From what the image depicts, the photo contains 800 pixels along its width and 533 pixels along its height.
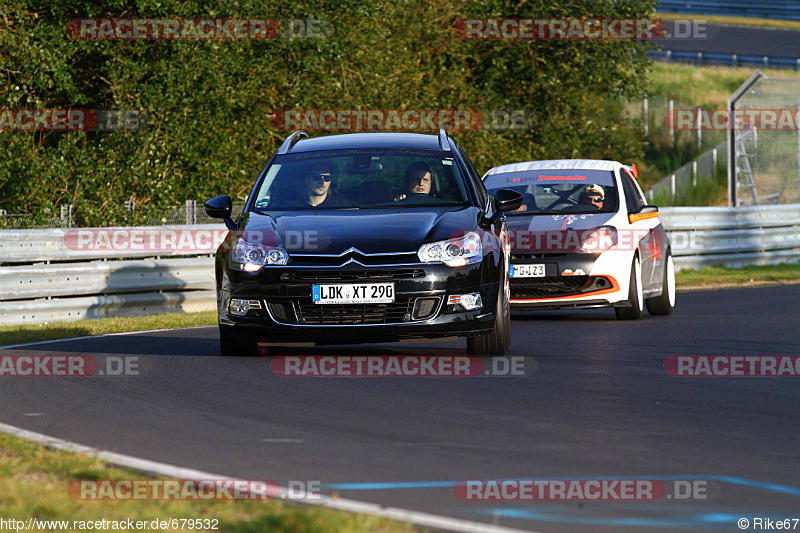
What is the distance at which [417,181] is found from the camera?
10727 mm

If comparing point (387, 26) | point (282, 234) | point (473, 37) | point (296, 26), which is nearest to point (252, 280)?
point (282, 234)

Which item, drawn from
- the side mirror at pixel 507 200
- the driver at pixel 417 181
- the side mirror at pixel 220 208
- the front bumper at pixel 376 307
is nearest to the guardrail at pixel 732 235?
the side mirror at pixel 507 200

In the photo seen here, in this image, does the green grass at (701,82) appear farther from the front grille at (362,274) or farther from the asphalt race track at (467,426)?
the front grille at (362,274)

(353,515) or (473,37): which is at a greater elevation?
(473,37)

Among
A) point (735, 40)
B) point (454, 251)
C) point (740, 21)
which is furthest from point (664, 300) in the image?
point (740, 21)

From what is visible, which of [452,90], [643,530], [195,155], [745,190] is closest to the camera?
[643,530]

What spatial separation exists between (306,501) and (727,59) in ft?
172

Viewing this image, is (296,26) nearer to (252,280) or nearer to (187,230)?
(187,230)

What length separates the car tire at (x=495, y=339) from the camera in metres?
10.2

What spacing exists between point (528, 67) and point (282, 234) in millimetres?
22409

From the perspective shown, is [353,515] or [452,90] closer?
[353,515]

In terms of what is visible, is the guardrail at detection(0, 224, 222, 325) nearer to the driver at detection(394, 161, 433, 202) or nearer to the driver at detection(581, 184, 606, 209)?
the driver at detection(581, 184, 606, 209)

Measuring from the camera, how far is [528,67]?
1244 inches

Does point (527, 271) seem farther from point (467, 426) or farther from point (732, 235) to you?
point (732, 235)
